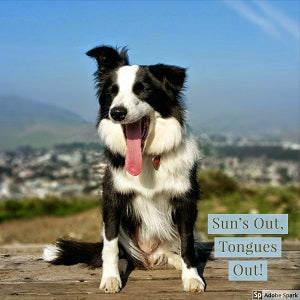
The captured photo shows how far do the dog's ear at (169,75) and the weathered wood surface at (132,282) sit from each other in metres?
1.41

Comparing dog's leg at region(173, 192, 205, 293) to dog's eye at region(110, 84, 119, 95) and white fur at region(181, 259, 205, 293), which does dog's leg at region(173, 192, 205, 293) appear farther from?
dog's eye at region(110, 84, 119, 95)

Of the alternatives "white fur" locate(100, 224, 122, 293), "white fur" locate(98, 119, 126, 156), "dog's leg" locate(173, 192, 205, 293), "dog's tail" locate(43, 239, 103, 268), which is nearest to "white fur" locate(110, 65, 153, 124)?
"white fur" locate(98, 119, 126, 156)

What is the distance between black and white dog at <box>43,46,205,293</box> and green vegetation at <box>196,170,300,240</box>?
13.3 feet

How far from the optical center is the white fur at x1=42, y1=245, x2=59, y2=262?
400 centimetres

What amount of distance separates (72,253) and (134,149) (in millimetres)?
1213

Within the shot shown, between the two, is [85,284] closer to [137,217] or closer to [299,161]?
[137,217]

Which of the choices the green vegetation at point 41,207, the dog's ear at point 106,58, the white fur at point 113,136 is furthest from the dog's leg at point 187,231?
the green vegetation at point 41,207

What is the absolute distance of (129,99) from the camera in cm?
324

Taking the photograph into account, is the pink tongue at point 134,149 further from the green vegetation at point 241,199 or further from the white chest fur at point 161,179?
the green vegetation at point 241,199

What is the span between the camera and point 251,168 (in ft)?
39.4

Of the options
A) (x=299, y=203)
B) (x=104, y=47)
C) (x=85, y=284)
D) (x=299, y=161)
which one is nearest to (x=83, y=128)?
(x=104, y=47)

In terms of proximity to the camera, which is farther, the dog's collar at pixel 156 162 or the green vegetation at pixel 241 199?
the green vegetation at pixel 241 199

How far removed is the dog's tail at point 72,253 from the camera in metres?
3.92

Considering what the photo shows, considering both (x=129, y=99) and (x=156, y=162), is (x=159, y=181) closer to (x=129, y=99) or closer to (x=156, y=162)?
(x=156, y=162)
